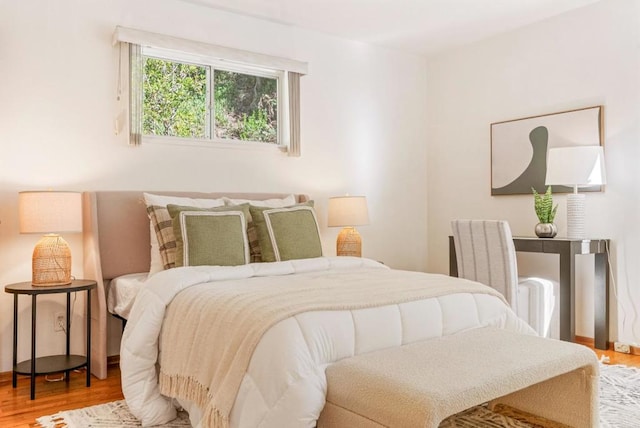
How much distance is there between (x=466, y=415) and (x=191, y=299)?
141 centimetres

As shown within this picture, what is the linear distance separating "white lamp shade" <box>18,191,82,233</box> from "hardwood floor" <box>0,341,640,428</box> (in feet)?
2.91

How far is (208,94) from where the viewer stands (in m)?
4.03

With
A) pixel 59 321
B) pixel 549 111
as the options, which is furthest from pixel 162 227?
pixel 549 111

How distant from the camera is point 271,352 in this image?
6.02ft

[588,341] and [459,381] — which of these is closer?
[459,381]

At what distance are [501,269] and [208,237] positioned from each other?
6.06 ft

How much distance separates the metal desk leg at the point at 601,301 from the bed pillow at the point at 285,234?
203 cm

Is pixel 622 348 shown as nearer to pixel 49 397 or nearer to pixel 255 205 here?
pixel 255 205

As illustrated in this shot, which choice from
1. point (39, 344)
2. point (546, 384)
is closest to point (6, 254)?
point (39, 344)

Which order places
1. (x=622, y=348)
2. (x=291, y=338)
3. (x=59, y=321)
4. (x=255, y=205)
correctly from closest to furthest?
(x=291, y=338) → (x=59, y=321) → (x=255, y=205) → (x=622, y=348)

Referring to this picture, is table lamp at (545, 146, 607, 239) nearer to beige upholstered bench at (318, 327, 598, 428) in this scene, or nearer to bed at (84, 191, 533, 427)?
bed at (84, 191, 533, 427)

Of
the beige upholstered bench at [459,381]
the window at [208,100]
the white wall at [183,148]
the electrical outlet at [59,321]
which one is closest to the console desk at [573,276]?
the beige upholstered bench at [459,381]

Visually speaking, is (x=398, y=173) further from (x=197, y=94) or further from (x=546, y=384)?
(x=546, y=384)

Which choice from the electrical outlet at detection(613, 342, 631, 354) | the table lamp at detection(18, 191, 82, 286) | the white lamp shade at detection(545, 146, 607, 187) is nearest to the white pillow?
the table lamp at detection(18, 191, 82, 286)
